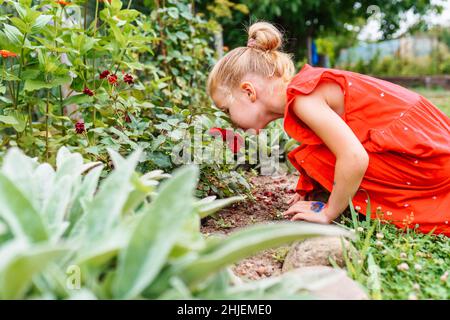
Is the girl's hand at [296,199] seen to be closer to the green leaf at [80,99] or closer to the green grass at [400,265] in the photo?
the green grass at [400,265]

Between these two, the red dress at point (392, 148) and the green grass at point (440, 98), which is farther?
the green grass at point (440, 98)

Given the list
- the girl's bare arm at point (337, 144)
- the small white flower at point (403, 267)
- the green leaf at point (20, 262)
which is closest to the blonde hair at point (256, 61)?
the girl's bare arm at point (337, 144)

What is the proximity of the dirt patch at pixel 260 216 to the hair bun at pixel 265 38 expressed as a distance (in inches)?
30.8

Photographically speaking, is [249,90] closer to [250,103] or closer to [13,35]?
[250,103]

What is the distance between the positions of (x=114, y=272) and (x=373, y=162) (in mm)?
1478

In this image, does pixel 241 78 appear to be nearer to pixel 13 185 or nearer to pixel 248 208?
pixel 248 208

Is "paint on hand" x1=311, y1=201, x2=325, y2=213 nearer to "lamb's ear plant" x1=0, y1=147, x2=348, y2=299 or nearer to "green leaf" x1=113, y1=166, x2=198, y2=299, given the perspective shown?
"lamb's ear plant" x1=0, y1=147, x2=348, y2=299

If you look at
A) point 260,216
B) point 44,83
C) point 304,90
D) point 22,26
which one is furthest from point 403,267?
point 22,26

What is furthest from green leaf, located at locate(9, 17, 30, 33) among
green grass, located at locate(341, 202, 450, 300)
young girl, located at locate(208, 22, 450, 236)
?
green grass, located at locate(341, 202, 450, 300)

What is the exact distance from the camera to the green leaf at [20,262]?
92cm

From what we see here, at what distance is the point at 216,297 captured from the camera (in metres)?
1.18

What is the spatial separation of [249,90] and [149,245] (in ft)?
4.65

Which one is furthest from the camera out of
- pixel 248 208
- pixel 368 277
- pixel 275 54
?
pixel 248 208
